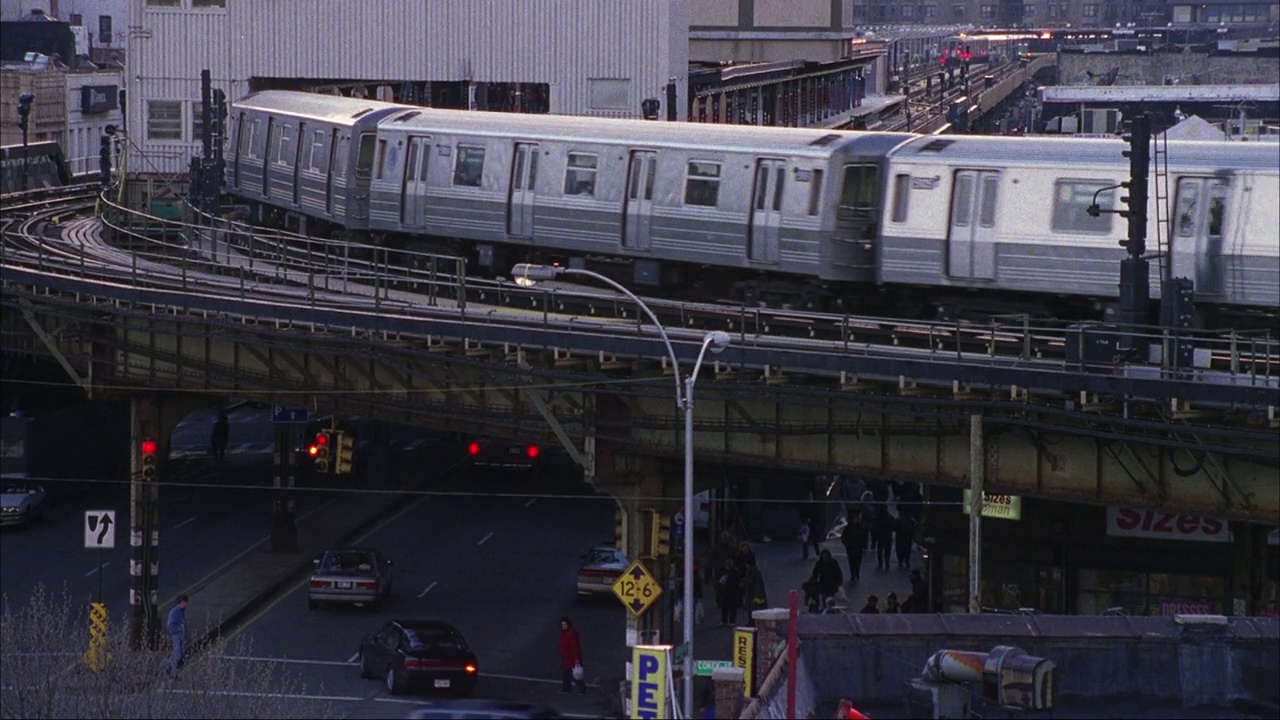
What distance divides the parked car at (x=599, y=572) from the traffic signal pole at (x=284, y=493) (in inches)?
283

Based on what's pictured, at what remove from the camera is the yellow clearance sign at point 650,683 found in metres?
20.2

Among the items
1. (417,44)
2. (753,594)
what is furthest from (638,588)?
(417,44)

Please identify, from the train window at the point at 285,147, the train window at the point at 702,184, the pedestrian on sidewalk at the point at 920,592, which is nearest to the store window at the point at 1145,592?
the pedestrian on sidewalk at the point at 920,592

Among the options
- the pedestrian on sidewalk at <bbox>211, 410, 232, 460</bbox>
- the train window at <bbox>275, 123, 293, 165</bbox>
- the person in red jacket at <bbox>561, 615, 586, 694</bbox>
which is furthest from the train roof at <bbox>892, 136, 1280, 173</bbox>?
the pedestrian on sidewalk at <bbox>211, 410, 232, 460</bbox>

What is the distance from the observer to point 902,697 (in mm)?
18109

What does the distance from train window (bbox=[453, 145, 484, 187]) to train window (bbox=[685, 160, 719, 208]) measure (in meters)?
4.53

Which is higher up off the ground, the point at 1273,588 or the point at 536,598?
the point at 1273,588

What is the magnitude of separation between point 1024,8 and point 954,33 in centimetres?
2349

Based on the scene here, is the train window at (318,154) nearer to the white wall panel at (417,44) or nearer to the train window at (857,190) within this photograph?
the train window at (857,190)

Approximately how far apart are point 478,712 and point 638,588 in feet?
17.6

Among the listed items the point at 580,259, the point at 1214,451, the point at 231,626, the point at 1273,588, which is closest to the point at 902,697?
the point at 1214,451

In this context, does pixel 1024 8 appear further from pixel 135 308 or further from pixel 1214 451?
pixel 1214 451

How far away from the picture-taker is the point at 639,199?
102 feet

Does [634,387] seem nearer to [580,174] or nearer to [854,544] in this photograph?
[580,174]
